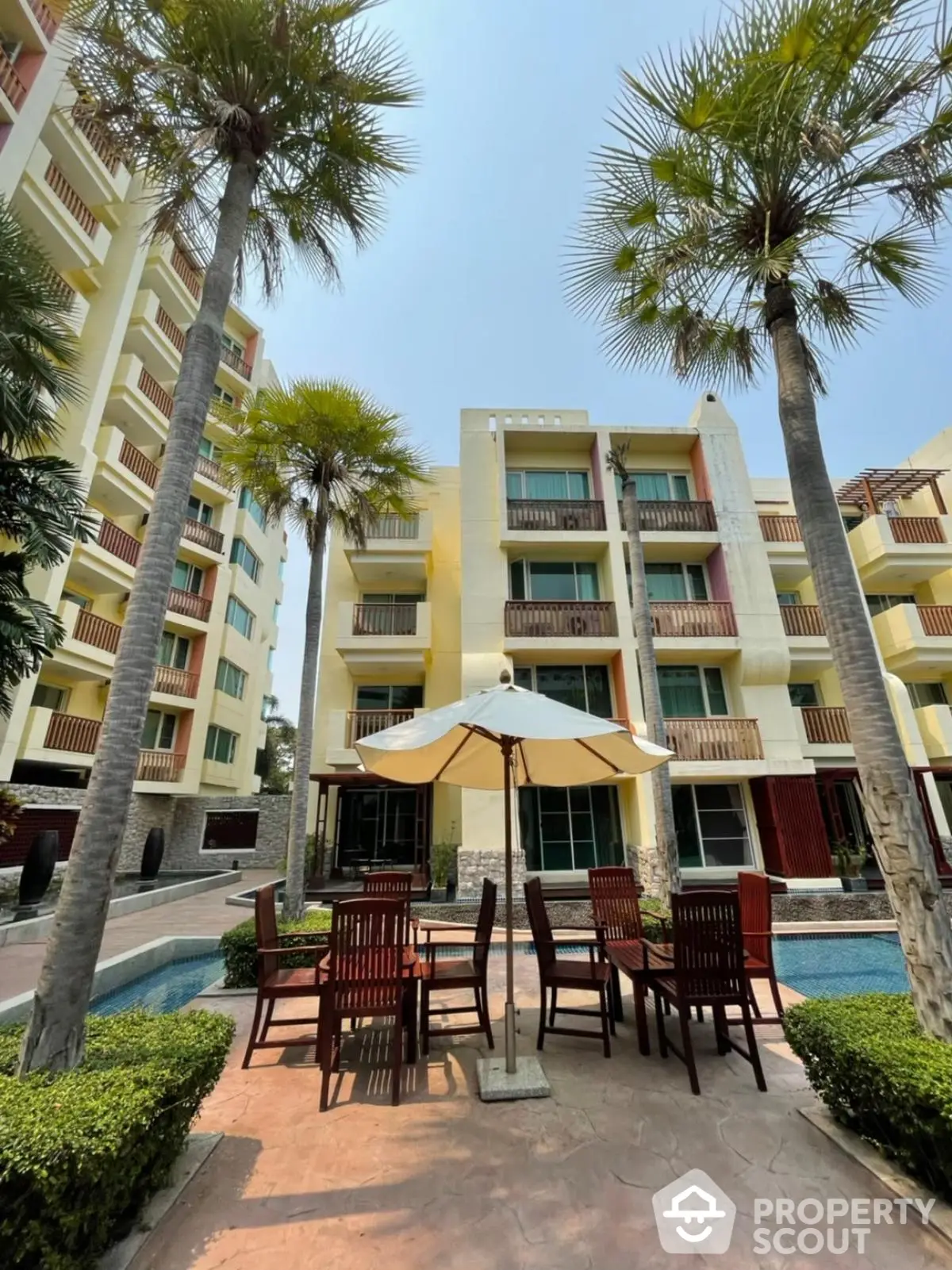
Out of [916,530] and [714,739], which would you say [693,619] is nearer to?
[714,739]

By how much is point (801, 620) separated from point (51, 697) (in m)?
22.7

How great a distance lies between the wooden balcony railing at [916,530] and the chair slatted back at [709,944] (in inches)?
701

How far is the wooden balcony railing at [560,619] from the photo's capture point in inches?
565

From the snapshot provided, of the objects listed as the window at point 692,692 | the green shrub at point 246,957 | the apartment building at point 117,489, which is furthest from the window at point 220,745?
the window at point 692,692

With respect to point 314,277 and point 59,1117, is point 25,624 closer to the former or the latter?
point 314,277

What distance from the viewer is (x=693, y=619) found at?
14719 mm

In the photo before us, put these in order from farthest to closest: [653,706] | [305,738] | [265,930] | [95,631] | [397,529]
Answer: [397,529] < [95,631] < [653,706] < [305,738] < [265,930]

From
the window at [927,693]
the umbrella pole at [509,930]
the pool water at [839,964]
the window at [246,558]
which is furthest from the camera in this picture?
the window at [246,558]

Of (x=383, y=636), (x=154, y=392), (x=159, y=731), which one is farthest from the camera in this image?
(x=159, y=731)

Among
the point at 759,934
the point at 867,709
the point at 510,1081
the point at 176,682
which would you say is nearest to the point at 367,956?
the point at 510,1081

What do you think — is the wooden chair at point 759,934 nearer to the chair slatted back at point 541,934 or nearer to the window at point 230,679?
the chair slatted back at point 541,934

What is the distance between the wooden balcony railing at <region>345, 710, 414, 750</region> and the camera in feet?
48.7

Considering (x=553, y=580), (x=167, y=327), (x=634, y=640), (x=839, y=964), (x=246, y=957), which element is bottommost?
(x=839, y=964)

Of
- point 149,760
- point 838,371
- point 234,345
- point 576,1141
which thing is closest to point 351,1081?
point 576,1141
